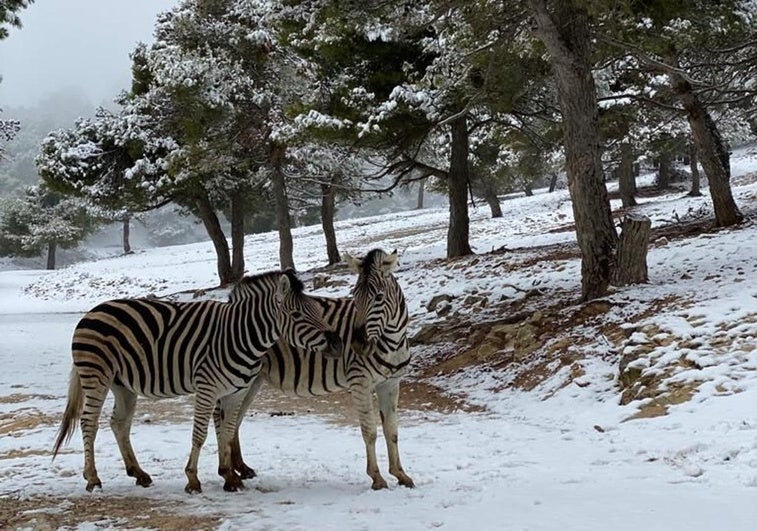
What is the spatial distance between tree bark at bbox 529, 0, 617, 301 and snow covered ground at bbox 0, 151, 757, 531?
0.74m

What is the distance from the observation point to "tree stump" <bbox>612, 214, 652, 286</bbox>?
9.55 metres

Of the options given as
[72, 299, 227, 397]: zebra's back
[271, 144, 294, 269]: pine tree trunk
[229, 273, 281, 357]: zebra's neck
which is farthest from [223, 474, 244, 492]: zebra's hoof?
[271, 144, 294, 269]: pine tree trunk

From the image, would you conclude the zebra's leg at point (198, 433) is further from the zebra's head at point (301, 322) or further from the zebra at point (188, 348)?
the zebra's head at point (301, 322)

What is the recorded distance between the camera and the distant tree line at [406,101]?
9.87m

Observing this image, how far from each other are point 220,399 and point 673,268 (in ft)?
27.9

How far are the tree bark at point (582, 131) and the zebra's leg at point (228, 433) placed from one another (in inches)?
254

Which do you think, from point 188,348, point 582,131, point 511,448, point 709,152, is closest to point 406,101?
point 582,131

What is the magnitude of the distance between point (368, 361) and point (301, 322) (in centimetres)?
60

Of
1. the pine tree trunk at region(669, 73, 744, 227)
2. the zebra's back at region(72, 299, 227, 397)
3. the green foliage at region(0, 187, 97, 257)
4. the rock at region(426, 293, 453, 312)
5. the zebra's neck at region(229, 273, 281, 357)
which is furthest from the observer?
the green foliage at region(0, 187, 97, 257)

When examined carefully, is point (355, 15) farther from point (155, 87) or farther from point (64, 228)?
point (64, 228)

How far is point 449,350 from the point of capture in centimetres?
1071

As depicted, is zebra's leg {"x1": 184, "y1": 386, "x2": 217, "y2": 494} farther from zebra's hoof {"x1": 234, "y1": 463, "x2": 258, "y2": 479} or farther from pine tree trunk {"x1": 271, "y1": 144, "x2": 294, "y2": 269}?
pine tree trunk {"x1": 271, "y1": 144, "x2": 294, "y2": 269}

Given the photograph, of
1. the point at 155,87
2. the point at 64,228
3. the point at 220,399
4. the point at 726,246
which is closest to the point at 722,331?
the point at 726,246

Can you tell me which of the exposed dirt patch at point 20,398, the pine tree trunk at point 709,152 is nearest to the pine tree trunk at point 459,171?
the pine tree trunk at point 709,152
